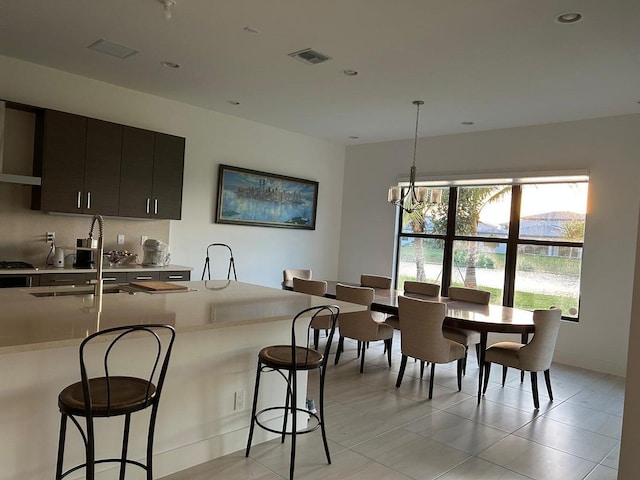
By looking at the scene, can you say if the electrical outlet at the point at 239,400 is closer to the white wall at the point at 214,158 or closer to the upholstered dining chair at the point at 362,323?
the upholstered dining chair at the point at 362,323

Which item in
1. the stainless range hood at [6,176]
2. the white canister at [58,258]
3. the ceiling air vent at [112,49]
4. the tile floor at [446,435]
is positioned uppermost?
the ceiling air vent at [112,49]

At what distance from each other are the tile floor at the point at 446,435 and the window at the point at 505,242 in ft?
4.28

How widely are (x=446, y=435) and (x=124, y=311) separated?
2308 mm

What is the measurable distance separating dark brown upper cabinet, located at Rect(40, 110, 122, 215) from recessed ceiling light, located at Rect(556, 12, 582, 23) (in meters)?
3.96

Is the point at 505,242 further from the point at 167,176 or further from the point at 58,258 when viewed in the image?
the point at 58,258

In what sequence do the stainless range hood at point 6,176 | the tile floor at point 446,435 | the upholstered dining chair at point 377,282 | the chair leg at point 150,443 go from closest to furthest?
1. the chair leg at point 150,443
2. the tile floor at point 446,435
3. the stainless range hood at point 6,176
4. the upholstered dining chair at point 377,282

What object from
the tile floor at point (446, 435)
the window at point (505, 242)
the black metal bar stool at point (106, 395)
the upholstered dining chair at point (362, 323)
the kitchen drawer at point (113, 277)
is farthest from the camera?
the window at point (505, 242)

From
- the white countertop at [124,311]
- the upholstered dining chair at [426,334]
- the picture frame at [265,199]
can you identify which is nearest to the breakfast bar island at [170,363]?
the white countertop at [124,311]

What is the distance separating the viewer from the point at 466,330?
430 centimetres

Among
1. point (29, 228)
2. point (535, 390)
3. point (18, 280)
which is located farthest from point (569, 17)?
point (29, 228)

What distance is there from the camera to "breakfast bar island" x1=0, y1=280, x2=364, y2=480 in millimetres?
1992

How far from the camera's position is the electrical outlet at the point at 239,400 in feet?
9.27

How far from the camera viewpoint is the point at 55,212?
4410mm

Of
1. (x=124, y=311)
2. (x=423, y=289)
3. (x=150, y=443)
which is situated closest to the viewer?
(x=150, y=443)
